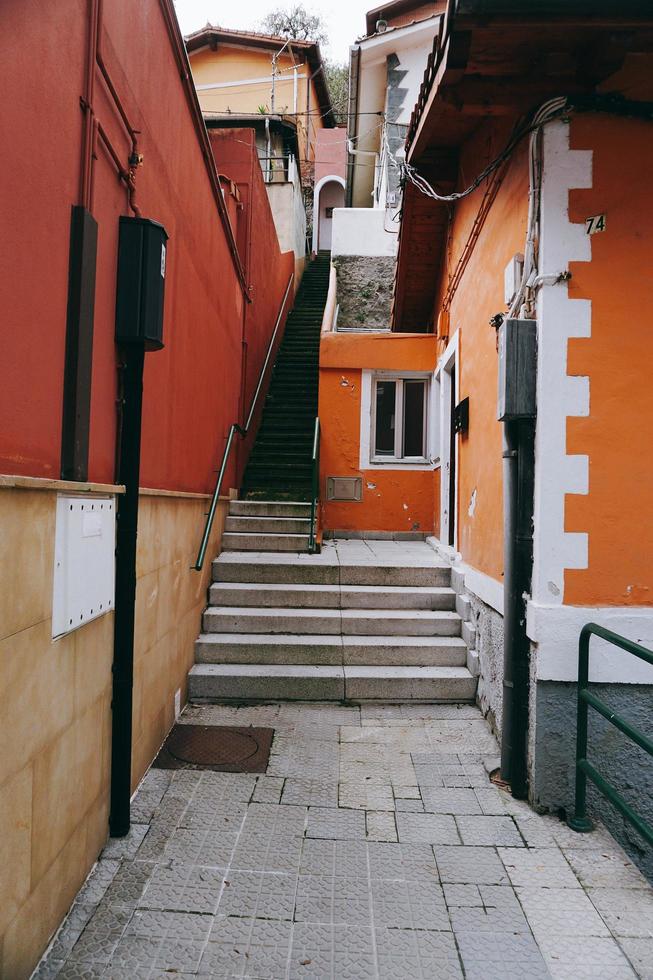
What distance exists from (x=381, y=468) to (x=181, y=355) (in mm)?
4333

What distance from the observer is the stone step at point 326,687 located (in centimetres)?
479

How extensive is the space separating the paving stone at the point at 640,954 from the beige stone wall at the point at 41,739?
7.06ft

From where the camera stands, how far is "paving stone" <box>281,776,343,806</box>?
134 inches

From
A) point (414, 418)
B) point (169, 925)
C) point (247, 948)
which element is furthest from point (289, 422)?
point (247, 948)

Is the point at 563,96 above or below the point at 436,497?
above

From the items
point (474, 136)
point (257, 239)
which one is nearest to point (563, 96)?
point (474, 136)

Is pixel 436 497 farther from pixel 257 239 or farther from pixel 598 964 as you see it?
pixel 598 964

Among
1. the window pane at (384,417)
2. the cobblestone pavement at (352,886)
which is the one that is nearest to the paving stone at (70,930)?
the cobblestone pavement at (352,886)

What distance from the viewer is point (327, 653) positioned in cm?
507

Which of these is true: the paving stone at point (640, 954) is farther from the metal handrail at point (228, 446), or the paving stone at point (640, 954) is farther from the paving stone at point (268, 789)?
the metal handrail at point (228, 446)

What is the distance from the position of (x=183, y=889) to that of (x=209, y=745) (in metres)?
1.42

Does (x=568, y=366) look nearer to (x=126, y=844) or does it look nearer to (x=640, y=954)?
(x=640, y=954)

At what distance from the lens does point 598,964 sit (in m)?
2.28

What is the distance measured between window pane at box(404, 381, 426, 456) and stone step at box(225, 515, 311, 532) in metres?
2.36
